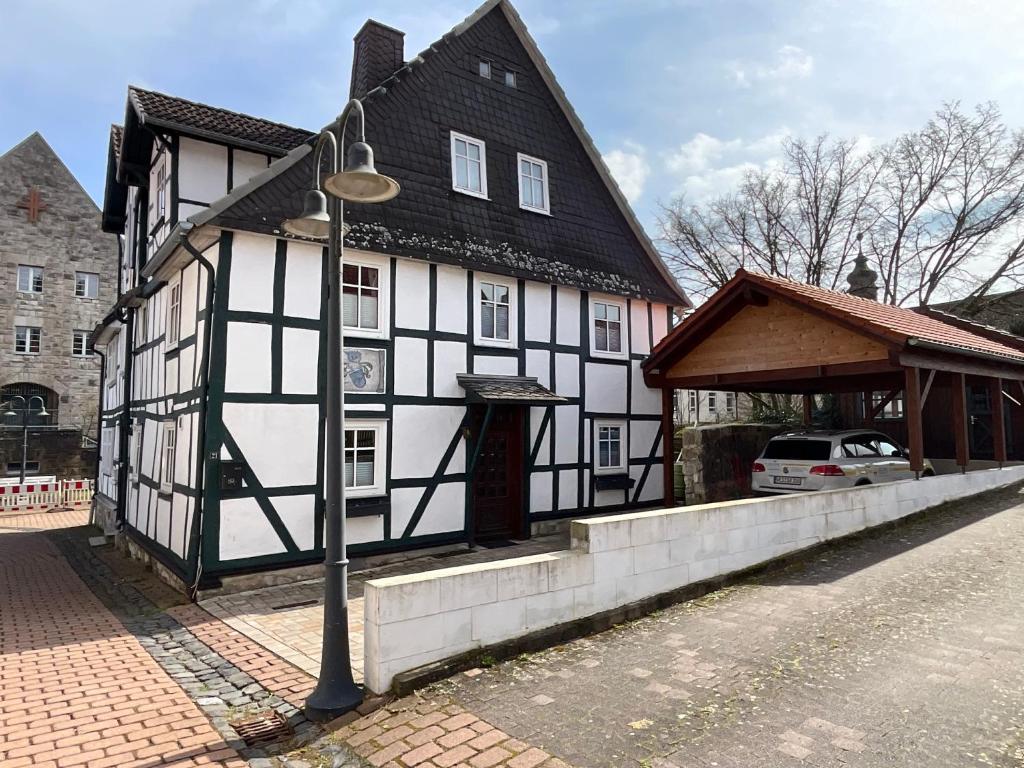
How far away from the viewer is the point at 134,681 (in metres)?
5.74

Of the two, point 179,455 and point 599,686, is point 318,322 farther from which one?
point 599,686

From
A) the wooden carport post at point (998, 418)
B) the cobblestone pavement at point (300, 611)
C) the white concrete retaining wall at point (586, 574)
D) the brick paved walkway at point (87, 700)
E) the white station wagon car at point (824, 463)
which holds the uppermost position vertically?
the wooden carport post at point (998, 418)

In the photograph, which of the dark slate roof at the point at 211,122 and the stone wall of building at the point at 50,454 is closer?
the dark slate roof at the point at 211,122

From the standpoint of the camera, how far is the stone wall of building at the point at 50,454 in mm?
24797

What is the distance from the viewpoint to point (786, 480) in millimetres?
11953

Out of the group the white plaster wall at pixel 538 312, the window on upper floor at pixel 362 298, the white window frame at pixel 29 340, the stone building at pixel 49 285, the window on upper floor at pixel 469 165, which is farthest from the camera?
the white window frame at pixel 29 340

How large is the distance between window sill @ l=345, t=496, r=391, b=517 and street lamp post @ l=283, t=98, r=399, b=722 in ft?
14.8

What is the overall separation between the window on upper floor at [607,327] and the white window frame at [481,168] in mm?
3202

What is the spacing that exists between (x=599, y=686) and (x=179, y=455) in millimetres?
7378

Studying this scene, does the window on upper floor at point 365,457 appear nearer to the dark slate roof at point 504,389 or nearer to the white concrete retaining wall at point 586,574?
the dark slate roof at point 504,389

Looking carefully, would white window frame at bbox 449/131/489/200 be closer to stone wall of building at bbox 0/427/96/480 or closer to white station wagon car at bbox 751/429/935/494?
white station wagon car at bbox 751/429/935/494

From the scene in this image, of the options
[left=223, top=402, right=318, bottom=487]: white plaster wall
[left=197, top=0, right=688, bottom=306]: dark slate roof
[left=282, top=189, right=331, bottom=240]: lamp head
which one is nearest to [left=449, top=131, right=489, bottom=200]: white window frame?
[left=197, top=0, right=688, bottom=306]: dark slate roof

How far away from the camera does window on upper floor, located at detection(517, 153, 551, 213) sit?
1259 cm

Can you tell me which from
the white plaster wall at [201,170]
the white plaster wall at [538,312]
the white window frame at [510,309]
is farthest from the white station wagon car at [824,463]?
the white plaster wall at [201,170]
